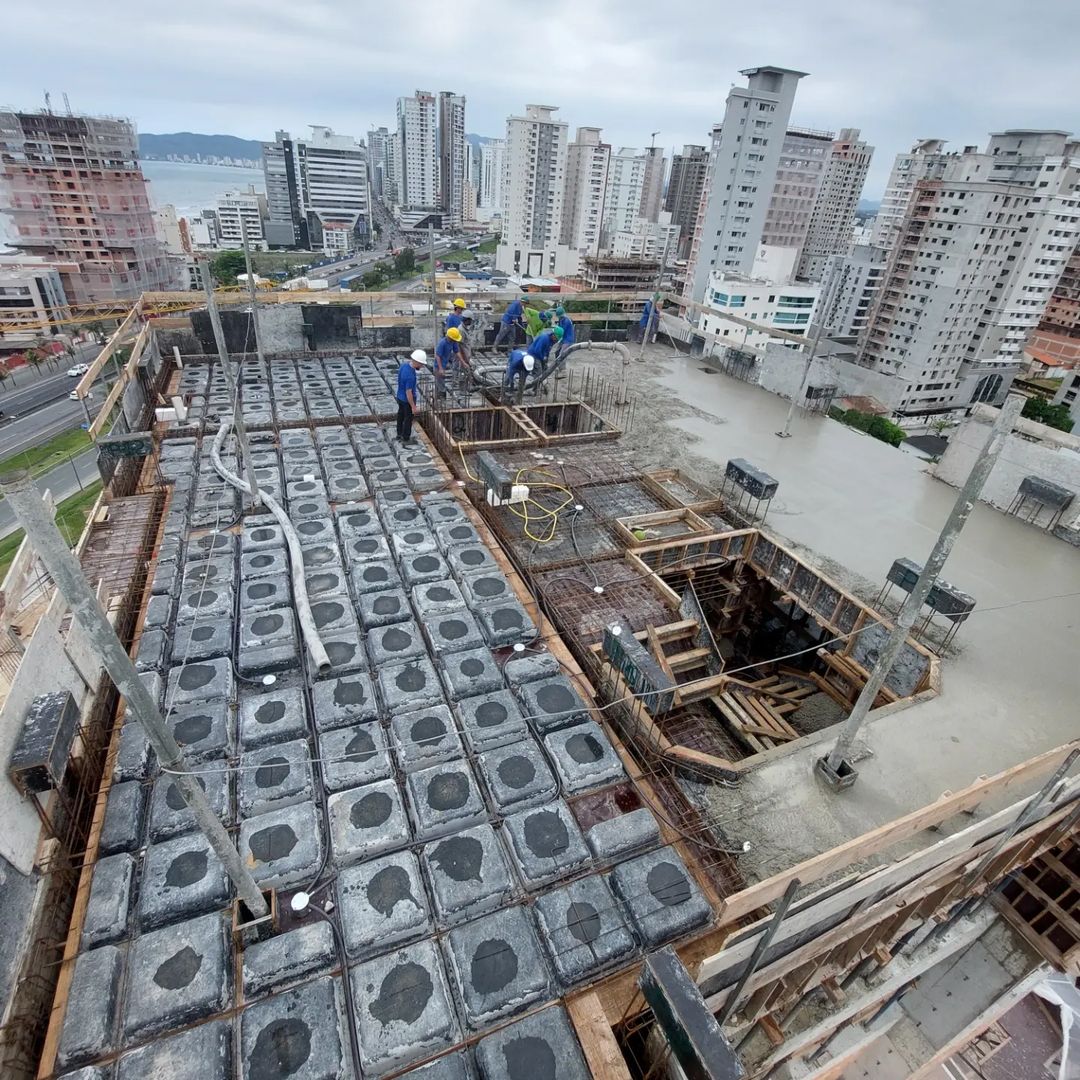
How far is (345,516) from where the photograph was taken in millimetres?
10930

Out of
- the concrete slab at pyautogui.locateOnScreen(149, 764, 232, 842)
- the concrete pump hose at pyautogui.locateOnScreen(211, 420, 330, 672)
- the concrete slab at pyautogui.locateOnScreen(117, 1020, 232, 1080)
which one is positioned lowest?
the concrete slab at pyautogui.locateOnScreen(117, 1020, 232, 1080)

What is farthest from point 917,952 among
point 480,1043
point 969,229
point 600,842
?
point 969,229

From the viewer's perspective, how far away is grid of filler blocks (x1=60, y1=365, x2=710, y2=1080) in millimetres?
4754

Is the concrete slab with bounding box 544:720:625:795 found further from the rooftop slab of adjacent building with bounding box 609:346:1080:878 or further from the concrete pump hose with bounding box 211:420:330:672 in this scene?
the concrete pump hose with bounding box 211:420:330:672

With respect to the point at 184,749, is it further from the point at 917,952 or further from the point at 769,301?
the point at 769,301

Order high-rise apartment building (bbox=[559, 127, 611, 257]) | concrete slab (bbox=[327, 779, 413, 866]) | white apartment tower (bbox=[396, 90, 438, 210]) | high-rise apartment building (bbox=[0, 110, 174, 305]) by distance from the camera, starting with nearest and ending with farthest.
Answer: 1. concrete slab (bbox=[327, 779, 413, 866])
2. high-rise apartment building (bbox=[0, 110, 174, 305])
3. high-rise apartment building (bbox=[559, 127, 611, 257])
4. white apartment tower (bbox=[396, 90, 438, 210])

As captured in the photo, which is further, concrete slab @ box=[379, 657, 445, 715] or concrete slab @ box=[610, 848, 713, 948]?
concrete slab @ box=[379, 657, 445, 715]

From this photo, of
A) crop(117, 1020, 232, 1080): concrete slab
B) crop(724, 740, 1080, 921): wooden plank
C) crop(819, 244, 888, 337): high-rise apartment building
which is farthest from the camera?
crop(819, 244, 888, 337): high-rise apartment building

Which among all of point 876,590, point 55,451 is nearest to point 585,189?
point 55,451

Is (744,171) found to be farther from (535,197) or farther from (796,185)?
(535,197)

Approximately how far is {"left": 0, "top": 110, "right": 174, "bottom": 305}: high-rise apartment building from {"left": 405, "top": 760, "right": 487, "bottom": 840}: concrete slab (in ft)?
235

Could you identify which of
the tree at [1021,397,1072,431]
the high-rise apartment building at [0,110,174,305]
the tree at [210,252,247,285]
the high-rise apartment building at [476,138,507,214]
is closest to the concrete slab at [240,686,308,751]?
the tree at [1021,397,1072,431]

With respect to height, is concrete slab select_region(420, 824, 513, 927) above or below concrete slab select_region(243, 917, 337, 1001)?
above

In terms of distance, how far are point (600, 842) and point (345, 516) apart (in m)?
7.42
